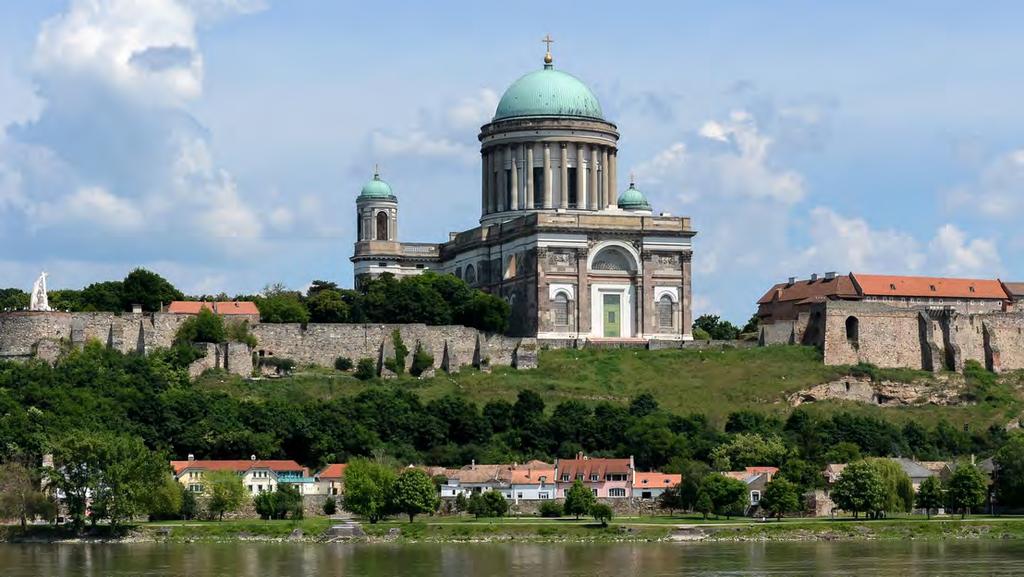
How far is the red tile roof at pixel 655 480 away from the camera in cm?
9306

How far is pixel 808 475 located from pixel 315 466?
66.6ft

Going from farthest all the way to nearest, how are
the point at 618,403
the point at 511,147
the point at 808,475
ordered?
the point at 511,147, the point at 618,403, the point at 808,475

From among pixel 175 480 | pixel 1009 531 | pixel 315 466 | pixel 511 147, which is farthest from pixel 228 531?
pixel 511 147

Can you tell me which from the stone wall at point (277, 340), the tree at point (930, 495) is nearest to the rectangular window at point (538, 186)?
the stone wall at point (277, 340)

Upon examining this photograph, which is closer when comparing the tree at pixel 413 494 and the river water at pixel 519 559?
the river water at pixel 519 559

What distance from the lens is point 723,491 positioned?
3504 inches

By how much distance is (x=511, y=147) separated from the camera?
120000 mm

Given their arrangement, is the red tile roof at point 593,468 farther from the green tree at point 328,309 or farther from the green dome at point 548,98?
the green dome at point 548,98

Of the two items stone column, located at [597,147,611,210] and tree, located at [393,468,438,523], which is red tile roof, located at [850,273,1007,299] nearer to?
stone column, located at [597,147,611,210]

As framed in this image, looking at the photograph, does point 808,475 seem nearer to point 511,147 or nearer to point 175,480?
point 175,480

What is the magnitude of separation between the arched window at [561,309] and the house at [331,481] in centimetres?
2000

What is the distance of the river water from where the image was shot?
242 ft

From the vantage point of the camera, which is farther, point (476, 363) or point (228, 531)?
point (476, 363)

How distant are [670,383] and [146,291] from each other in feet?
82.9
